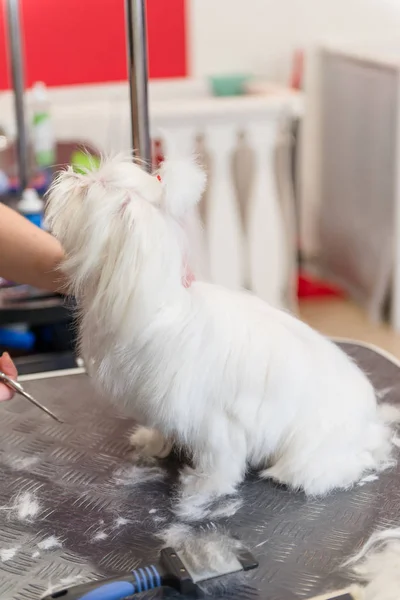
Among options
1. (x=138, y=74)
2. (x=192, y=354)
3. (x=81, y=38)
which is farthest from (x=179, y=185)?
(x=81, y=38)

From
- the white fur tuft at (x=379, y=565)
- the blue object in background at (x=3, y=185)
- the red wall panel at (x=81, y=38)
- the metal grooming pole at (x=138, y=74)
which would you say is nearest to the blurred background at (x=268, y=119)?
the red wall panel at (x=81, y=38)

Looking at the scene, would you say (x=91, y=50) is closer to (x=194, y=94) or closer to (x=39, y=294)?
(x=194, y=94)

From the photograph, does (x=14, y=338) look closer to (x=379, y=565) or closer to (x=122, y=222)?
(x=122, y=222)

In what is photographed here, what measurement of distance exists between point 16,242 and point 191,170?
0.37m

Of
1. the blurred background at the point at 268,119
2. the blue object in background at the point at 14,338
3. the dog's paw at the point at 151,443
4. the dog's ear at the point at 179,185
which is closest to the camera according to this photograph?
the dog's ear at the point at 179,185

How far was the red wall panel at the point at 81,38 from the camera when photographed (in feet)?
9.67

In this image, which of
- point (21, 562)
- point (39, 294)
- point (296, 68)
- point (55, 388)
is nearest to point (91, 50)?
point (296, 68)

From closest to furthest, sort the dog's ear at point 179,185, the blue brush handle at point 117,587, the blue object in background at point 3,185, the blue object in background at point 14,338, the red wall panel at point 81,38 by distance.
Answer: the blue brush handle at point 117,587 → the dog's ear at point 179,185 → the blue object in background at point 14,338 → the blue object in background at point 3,185 → the red wall panel at point 81,38

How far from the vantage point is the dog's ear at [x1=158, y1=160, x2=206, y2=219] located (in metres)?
0.94

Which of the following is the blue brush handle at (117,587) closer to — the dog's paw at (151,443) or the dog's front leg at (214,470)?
the dog's front leg at (214,470)

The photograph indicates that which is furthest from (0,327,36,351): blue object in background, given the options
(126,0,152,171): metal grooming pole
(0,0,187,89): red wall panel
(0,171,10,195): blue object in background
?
(0,0,187,89): red wall panel

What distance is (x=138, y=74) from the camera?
1.20 meters

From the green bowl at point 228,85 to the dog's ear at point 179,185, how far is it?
220 centimetres

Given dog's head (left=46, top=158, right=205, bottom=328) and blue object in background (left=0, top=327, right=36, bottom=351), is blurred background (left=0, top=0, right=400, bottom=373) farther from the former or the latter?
dog's head (left=46, top=158, right=205, bottom=328)
